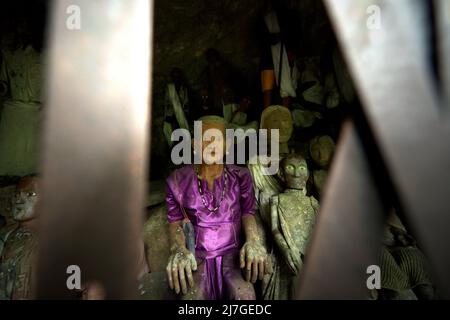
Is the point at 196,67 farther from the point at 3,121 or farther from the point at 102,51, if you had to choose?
the point at 102,51

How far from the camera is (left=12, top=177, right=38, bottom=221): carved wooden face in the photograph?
2.50 metres

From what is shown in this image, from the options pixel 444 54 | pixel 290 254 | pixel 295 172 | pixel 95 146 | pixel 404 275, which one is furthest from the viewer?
pixel 295 172

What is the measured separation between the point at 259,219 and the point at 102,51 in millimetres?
2279

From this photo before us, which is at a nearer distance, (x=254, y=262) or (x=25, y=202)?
(x=254, y=262)

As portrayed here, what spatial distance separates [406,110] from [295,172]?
6.50 feet

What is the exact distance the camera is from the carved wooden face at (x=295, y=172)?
2.67m

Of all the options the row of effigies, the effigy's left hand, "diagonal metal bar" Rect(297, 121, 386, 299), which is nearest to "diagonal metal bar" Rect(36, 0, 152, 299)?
"diagonal metal bar" Rect(297, 121, 386, 299)

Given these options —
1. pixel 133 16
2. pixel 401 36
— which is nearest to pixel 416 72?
pixel 401 36

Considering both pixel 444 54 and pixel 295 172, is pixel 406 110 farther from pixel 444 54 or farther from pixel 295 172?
pixel 295 172

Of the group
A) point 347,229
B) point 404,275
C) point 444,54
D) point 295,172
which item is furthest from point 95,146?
point 404,275

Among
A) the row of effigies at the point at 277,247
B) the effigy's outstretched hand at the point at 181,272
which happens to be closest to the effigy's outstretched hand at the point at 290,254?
the row of effigies at the point at 277,247

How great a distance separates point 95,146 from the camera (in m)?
0.62

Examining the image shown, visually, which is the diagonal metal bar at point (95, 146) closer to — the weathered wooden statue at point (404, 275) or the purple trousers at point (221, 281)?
the purple trousers at point (221, 281)

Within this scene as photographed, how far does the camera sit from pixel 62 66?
0.62 m
